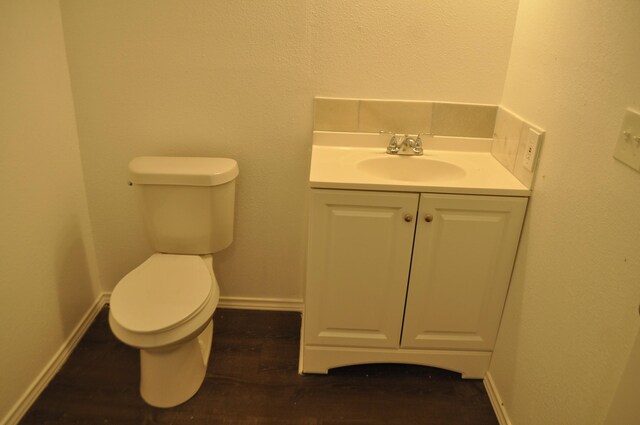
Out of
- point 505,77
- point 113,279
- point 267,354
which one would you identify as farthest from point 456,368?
point 113,279

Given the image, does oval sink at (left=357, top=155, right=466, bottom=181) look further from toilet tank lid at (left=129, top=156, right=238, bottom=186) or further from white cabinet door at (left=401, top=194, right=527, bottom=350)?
toilet tank lid at (left=129, top=156, right=238, bottom=186)

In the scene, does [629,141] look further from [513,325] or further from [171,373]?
[171,373]

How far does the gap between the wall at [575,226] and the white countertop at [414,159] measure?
191 millimetres

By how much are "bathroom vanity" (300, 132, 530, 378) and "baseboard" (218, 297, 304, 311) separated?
1.06 ft

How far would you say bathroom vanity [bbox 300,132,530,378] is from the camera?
63.2 inches

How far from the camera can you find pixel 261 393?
1.82 metres

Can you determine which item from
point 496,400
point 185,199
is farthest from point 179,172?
point 496,400

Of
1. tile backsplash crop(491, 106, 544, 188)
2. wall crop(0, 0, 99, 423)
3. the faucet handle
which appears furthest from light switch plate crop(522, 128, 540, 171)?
wall crop(0, 0, 99, 423)

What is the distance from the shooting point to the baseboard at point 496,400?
171 centimetres

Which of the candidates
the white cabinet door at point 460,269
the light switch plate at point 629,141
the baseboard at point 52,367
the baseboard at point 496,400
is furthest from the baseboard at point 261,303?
the light switch plate at point 629,141

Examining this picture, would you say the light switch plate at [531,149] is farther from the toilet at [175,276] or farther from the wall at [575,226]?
the toilet at [175,276]

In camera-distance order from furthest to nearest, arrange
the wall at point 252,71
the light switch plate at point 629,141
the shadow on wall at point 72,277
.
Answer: the shadow on wall at point 72,277, the wall at point 252,71, the light switch plate at point 629,141

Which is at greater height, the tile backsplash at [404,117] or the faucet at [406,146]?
the tile backsplash at [404,117]

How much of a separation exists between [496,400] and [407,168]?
3.08 feet
